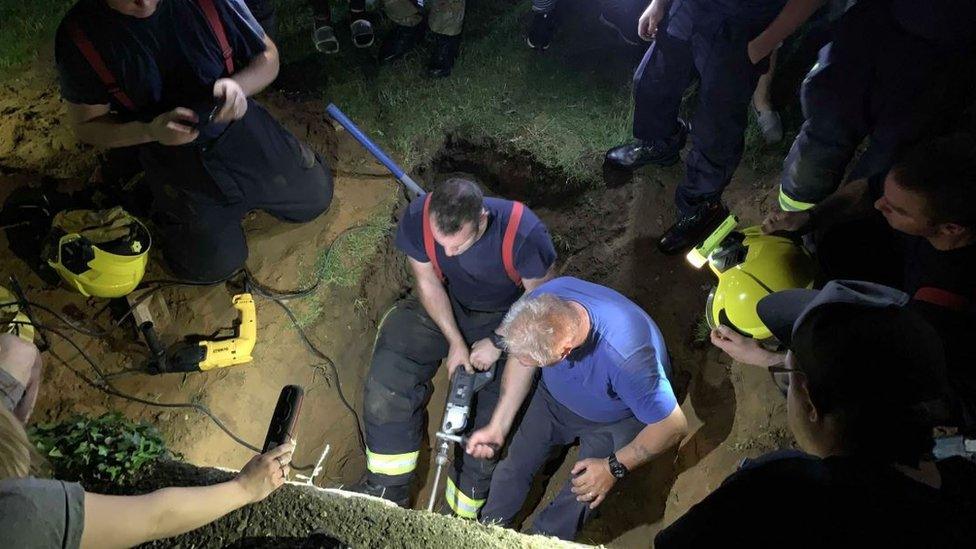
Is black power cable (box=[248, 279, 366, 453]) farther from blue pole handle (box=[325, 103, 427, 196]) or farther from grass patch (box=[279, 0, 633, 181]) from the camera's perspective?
grass patch (box=[279, 0, 633, 181])

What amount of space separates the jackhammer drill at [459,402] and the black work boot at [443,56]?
9.91 feet

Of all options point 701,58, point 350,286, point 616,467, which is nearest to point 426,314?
point 350,286

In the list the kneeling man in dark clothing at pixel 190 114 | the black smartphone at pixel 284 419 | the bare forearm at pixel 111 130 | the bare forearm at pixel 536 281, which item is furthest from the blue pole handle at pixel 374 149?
the black smartphone at pixel 284 419

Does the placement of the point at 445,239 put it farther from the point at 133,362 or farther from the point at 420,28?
the point at 420,28

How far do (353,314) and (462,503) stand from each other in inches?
66.0

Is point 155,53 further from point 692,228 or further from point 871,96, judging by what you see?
point 871,96

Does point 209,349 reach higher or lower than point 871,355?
lower

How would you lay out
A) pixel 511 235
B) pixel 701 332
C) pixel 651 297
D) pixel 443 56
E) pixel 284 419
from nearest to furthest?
1. pixel 284 419
2. pixel 511 235
3. pixel 701 332
4. pixel 651 297
5. pixel 443 56

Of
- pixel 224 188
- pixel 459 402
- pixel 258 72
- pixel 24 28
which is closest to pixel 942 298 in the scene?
pixel 459 402

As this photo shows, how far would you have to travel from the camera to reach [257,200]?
409 centimetres

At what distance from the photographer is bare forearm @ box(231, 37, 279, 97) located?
349cm

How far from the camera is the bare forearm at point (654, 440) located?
2.99 meters

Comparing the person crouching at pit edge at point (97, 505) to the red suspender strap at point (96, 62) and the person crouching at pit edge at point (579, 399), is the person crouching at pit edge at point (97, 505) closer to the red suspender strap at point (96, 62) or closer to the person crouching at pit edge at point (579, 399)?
the person crouching at pit edge at point (579, 399)

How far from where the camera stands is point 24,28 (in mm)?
4871
